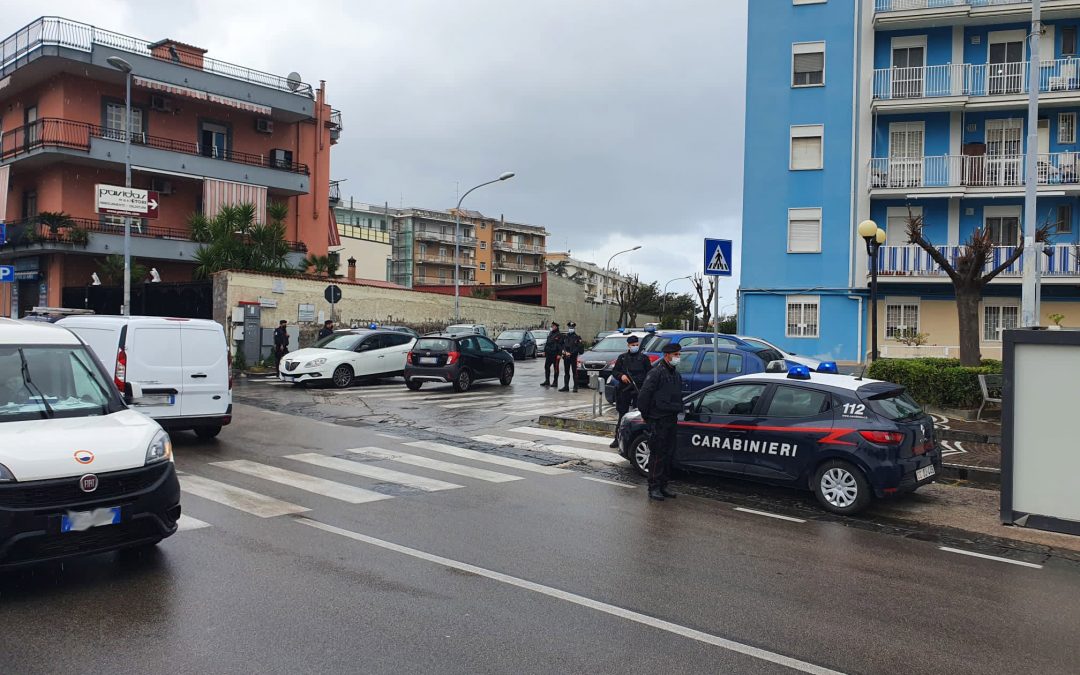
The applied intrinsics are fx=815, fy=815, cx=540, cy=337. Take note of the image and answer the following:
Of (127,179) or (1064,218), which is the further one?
(1064,218)

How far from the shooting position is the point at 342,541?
22.7 ft

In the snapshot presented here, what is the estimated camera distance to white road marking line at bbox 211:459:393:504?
346 inches

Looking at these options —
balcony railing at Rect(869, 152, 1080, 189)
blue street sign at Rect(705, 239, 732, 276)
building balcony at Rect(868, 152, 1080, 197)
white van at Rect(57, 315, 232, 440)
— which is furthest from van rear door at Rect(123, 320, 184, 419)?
balcony railing at Rect(869, 152, 1080, 189)

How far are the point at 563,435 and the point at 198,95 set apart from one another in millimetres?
28678

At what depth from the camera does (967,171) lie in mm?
28750

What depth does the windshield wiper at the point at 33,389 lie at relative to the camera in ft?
19.5

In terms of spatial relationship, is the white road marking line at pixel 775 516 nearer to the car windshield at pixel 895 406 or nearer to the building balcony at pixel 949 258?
the car windshield at pixel 895 406

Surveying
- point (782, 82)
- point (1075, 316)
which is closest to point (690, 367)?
point (782, 82)

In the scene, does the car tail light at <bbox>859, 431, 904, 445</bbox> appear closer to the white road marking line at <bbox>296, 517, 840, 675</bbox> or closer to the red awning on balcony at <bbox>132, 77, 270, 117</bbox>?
the white road marking line at <bbox>296, 517, 840, 675</bbox>

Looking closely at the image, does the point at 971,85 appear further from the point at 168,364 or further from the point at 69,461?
the point at 69,461

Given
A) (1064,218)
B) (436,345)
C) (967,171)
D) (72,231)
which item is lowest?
(436,345)

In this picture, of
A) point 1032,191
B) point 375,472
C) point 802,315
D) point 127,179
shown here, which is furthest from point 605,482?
point 127,179

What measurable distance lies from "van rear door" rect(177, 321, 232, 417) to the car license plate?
6.86 metres

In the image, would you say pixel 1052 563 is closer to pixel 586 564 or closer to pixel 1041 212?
pixel 586 564
